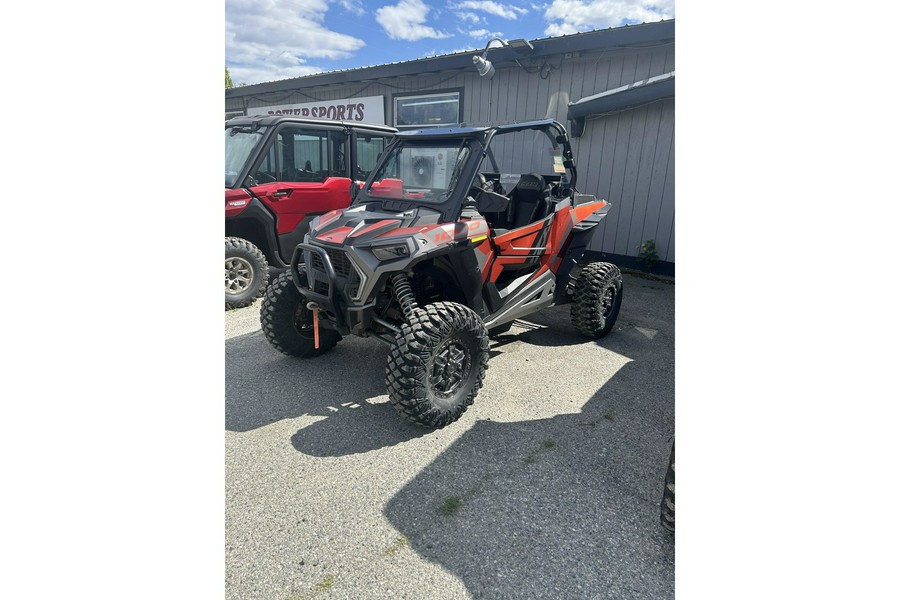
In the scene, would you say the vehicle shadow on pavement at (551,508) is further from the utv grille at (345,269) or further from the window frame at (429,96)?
the window frame at (429,96)

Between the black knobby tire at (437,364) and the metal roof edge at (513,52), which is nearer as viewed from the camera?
the black knobby tire at (437,364)

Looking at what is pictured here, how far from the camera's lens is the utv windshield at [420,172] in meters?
3.62

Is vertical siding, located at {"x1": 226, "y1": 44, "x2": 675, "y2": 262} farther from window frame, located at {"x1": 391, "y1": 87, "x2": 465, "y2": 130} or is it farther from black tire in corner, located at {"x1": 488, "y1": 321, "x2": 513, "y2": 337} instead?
black tire in corner, located at {"x1": 488, "y1": 321, "x2": 513, "y2": 337}

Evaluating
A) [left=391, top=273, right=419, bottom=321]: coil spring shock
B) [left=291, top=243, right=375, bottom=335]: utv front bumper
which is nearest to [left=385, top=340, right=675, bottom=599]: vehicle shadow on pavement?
[left=391, top=273, right=419, bottom=321]: coil spring shock

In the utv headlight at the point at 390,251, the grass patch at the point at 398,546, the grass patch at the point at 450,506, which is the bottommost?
the grass patch at the point at 398,546

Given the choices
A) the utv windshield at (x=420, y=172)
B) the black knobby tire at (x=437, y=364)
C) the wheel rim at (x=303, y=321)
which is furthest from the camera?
the wheel rim at (x=303, y=321)

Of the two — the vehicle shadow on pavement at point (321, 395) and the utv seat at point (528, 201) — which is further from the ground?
the utv seat at point (528, 201)

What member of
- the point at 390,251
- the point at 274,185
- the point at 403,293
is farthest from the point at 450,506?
the point at 274,185

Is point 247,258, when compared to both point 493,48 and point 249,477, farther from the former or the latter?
point 493,48

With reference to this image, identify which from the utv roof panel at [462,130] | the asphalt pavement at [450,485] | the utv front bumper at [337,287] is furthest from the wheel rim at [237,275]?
the utv roof panel at [462,130]

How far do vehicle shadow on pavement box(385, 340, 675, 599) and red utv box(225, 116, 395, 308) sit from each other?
3.55m

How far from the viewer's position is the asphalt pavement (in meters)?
2.04

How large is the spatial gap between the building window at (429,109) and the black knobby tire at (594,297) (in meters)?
5.25

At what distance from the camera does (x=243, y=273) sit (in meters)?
5.55
